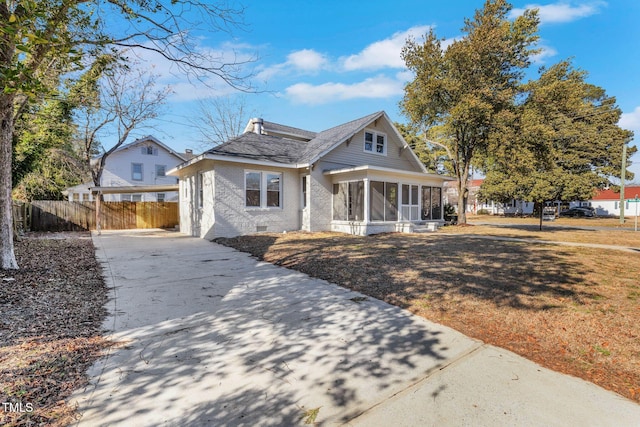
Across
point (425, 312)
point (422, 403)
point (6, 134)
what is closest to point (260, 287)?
point (425, 312)

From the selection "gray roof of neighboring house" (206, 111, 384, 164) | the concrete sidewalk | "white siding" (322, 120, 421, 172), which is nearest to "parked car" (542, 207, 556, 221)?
"white siding" (322, 120, 421, 172)

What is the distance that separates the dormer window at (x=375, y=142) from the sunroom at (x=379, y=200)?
2388 millimetres

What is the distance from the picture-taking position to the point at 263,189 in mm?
13055

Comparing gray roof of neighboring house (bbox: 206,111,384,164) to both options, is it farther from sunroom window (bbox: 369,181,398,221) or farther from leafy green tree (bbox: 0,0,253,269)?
leafy green tree (bbox: 0,0,253,269)

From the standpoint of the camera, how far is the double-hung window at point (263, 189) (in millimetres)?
12727

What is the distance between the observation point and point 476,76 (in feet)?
53.6

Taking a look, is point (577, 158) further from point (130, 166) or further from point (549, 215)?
point (130, 166)

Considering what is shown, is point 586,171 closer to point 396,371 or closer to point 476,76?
point 476,76

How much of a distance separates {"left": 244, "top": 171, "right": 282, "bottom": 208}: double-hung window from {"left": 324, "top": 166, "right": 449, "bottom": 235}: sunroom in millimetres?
2513

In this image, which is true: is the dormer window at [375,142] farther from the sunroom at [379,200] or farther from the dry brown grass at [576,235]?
the dry brown grass at [576,235]

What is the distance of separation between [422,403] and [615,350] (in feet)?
8.00

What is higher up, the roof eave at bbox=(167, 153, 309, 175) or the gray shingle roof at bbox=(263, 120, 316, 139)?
the gray shingle roof at bbox=(263, 120, 316, 139)

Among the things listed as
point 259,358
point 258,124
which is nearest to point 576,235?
point 259,358

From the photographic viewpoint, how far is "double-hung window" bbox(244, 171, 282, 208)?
12.7 m
